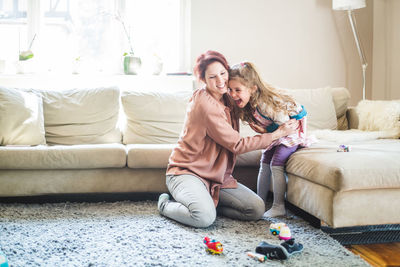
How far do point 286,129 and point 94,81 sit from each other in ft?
7.04

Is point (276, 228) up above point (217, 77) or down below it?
below

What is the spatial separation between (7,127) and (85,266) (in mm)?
1570

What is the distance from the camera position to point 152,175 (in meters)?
2.56

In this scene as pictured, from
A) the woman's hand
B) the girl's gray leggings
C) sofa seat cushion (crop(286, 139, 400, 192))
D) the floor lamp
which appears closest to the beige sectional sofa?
sofa seat cushion (crop(286, 139, 400, 192))

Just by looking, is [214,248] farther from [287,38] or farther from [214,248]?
[287,38]

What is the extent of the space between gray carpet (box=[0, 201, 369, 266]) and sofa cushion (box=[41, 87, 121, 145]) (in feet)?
2.45

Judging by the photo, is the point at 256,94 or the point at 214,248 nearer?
the point at 214,248

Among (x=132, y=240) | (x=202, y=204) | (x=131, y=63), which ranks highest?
(x=131, y=63)

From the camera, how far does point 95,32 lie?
3.89 m

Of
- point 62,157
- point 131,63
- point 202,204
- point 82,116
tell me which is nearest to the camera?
point 202,204

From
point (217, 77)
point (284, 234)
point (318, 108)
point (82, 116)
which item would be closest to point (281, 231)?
point (284, 234)

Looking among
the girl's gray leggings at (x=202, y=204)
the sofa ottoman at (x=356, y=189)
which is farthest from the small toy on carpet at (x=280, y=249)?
the girl's gray leggings at (x=202, y=204)

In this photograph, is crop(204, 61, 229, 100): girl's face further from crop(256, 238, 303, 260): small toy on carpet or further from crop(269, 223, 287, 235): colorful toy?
crop(256, 238, 303, 260): small toy on carpet

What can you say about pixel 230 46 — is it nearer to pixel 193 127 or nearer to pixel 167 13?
pixel 167 13
